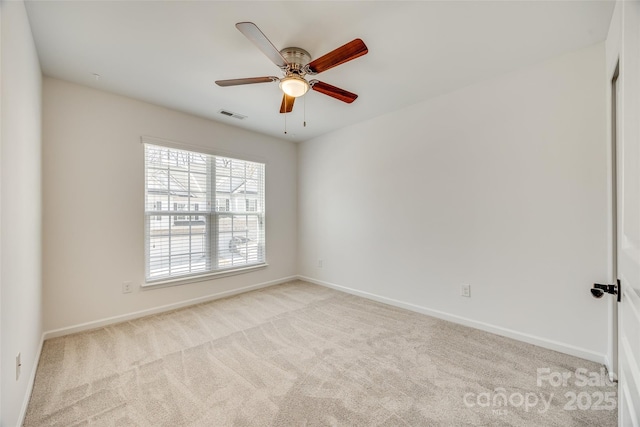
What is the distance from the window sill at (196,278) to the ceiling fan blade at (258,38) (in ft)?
9.38

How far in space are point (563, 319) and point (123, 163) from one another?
4620 mm

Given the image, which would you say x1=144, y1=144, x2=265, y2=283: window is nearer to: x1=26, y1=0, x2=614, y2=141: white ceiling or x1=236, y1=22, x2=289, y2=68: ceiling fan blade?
x1=26, y1=0, x2=614, y2=141: white ceiling

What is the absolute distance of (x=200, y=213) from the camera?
11.8 ft

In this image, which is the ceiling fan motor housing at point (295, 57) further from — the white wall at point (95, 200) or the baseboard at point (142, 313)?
the baseboard at point (142, 313)

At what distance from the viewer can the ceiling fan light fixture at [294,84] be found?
6.63ft

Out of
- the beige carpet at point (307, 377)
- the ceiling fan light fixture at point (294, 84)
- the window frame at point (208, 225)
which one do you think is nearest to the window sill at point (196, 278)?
the window frame at point (208, 225)

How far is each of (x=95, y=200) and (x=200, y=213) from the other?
111cm

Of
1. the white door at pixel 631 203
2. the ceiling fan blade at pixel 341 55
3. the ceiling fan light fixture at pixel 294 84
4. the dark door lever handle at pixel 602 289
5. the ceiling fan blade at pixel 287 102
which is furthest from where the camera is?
the ceiling fan blade at pixel 287 102

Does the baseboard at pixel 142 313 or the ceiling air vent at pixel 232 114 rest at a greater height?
the ceiling air vent at pixel 232 114

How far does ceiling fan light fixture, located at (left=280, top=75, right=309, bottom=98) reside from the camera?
2.02 metres

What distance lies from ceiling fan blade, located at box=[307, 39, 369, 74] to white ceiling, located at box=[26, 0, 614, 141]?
257 millimetres

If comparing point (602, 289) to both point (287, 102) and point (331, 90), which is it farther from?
point (287, 102)

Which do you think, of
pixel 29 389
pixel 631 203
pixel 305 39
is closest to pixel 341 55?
pixel 305 39

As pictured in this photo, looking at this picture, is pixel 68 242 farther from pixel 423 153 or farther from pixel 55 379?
pixel 423 153
